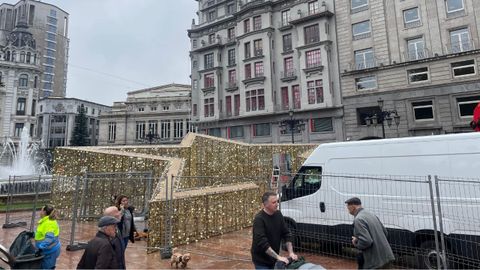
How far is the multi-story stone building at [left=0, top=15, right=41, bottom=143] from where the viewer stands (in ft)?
189

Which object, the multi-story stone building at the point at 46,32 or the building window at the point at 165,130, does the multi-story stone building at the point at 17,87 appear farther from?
the building window at the point at 165,130

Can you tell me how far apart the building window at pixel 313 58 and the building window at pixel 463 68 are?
12.3 metres

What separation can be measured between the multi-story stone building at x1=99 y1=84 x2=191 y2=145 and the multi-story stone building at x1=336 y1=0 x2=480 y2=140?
131 ft

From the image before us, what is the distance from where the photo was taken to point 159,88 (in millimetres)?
70562

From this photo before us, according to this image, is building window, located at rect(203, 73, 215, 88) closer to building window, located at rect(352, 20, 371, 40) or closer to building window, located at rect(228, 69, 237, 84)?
building window, located at rect(228, 69, 237, 84)

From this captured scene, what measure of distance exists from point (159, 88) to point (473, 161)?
226 feet

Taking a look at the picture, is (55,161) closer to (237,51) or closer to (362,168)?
(362,168)

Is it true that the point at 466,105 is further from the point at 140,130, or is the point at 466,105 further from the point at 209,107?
the point at 140,130

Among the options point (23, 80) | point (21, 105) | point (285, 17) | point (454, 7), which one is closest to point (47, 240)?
point (454, 7)

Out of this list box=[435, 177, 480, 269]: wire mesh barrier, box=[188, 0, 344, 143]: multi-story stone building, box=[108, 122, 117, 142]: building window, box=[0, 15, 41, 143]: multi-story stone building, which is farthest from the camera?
box=[108, 122, 117, 142]: building window

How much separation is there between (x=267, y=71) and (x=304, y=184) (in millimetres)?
30368

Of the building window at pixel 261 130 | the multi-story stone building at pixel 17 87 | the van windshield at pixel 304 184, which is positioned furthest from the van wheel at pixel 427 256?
the multi-story stone building at pixel 17 87

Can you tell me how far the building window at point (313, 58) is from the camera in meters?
34.3

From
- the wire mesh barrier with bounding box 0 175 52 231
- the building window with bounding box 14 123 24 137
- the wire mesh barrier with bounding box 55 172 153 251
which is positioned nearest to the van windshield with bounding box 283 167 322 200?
the wire mesh barrier with bounding box 55 172 153 251
